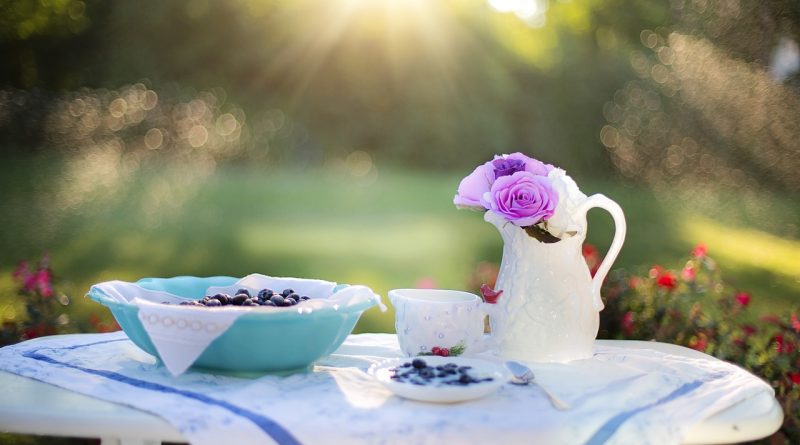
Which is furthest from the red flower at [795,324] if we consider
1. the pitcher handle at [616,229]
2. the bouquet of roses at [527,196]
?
the bouquet of roses at [527,196]

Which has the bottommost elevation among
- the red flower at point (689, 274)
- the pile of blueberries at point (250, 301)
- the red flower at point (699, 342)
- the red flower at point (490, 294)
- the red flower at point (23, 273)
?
the red flower at point (699, 342)

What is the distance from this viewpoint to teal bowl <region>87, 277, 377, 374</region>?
3.37 ft

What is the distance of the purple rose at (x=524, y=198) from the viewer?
1.16 m

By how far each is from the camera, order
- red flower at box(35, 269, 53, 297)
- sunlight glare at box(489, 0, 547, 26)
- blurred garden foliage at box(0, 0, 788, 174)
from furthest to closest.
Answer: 1. sunlight glare at box(489, 0, 547, 26)
2. blurred garden foliage at box(0, 0, 788, 174)
3. red flower at box(35, 269, 53, 297)

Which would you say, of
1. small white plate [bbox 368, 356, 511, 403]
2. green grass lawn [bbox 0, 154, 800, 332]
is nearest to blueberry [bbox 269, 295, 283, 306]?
small white plate [bbox 368, 356, 511, 403]

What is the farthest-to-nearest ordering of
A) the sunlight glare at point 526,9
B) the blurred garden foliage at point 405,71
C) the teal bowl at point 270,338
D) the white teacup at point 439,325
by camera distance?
the sunlight glare at point 526,9
the blurred garden foliage at point 405,71
the white teacup at point 439,325
the teal bowl at point 270,338

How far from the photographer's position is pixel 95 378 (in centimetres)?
109

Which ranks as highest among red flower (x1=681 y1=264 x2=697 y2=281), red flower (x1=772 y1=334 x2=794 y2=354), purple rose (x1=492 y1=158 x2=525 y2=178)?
purple rose (x1=492 y1=158 x2=525 y2=178)

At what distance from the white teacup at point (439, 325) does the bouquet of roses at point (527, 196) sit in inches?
5.5

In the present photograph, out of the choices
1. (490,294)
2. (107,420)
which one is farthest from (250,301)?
(490,294)

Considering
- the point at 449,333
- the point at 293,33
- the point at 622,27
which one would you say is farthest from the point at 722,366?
the point at 622,27

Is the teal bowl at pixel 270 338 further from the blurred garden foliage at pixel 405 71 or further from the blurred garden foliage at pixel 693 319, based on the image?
the blurred garden foliage at pixel 405 71

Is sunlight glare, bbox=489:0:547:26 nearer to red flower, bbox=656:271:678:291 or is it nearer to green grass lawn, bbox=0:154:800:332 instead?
green grass lawn, bbox=0:154:800:332

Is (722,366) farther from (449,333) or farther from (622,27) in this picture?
(622,27)
